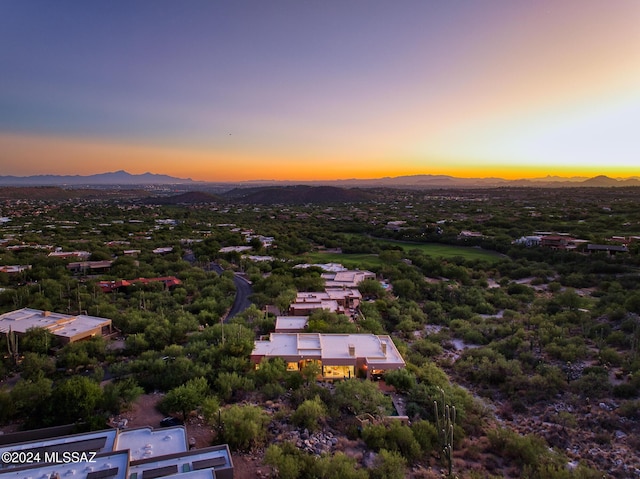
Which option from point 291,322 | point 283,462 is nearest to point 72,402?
point 283,462

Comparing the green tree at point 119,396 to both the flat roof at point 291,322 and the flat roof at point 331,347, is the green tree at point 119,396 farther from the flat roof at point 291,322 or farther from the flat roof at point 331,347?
the flat roof at point 291,322

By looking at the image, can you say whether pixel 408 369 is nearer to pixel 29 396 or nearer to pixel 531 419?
pixel 531 419

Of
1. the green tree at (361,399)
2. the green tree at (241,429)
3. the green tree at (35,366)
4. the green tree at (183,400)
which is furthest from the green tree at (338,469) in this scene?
the green tree at (35,366)

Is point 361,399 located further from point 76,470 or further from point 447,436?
point 76,470

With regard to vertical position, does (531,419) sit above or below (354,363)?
below

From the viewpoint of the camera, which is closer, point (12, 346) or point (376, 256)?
point (12, 346)

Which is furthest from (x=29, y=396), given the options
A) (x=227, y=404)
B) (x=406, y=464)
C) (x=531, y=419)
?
(x=531, y=419)
